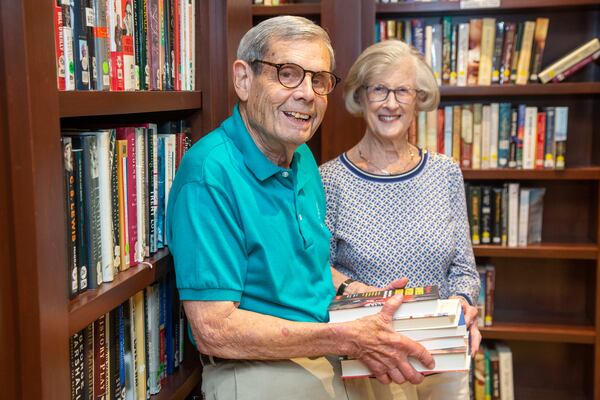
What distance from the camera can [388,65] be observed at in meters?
2.07

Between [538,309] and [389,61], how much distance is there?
65.4 inches

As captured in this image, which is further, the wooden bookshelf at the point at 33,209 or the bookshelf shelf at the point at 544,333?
the bookshelf shelf at the point at 544,333

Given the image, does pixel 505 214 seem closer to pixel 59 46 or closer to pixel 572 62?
pixel 572 62

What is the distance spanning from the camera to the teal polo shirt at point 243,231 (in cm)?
126

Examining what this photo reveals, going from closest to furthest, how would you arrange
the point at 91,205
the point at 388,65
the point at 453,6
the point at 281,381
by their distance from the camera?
the point at 91,205 → the point at 281,381 → the point at 388,65 → the point at 453,6

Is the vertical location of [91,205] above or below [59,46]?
below

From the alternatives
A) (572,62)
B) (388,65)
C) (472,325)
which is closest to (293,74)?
(388,65)

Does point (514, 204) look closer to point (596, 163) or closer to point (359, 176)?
point (596, 163)

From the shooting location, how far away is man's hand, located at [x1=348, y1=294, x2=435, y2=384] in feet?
4.41

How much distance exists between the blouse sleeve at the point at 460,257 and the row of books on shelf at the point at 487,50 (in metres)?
0.98

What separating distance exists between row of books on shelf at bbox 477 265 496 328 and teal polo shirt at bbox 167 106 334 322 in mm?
1653

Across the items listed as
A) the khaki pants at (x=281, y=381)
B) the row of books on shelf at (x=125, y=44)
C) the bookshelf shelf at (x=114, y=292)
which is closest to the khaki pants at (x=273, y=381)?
the khaki pants at (x=281, y=381)

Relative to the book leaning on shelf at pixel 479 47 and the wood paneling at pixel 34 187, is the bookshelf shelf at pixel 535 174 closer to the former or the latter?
the book leaning on shelf at pixel 479 47

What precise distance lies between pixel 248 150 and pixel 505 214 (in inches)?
74.6
